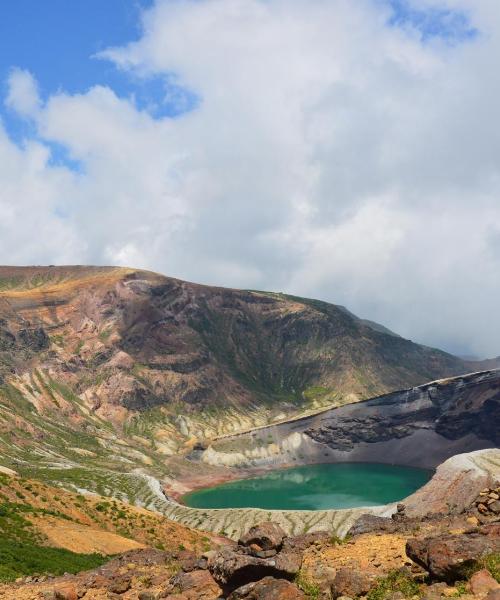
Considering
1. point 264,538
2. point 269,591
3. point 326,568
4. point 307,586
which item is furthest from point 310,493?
point 269,591

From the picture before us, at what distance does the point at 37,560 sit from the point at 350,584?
2616 centimetres

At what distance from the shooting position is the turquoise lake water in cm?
15725

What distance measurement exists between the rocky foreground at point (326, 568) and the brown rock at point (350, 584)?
0.03 m

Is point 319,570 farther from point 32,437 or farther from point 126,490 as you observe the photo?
point 32,437

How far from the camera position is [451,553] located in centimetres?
1595

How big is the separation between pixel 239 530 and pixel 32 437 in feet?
375

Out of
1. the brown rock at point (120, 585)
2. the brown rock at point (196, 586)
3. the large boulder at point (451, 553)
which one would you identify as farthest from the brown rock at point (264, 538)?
the large boulder at point (451, 553)

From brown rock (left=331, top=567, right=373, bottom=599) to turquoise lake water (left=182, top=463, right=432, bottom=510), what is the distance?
469ft

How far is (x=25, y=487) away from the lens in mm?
59469

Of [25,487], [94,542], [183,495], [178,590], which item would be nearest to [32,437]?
[183,495]

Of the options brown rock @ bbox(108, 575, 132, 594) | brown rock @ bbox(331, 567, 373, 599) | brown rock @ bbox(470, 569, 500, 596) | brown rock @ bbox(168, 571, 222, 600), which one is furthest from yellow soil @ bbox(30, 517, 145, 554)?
brown rock @ bbox(470, 569, 500, 596)

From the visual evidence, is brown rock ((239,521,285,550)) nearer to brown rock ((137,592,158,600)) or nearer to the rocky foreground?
the rocky foreground

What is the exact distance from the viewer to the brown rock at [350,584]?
1598 cm

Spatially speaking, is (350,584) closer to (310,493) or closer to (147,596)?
(147,596)
